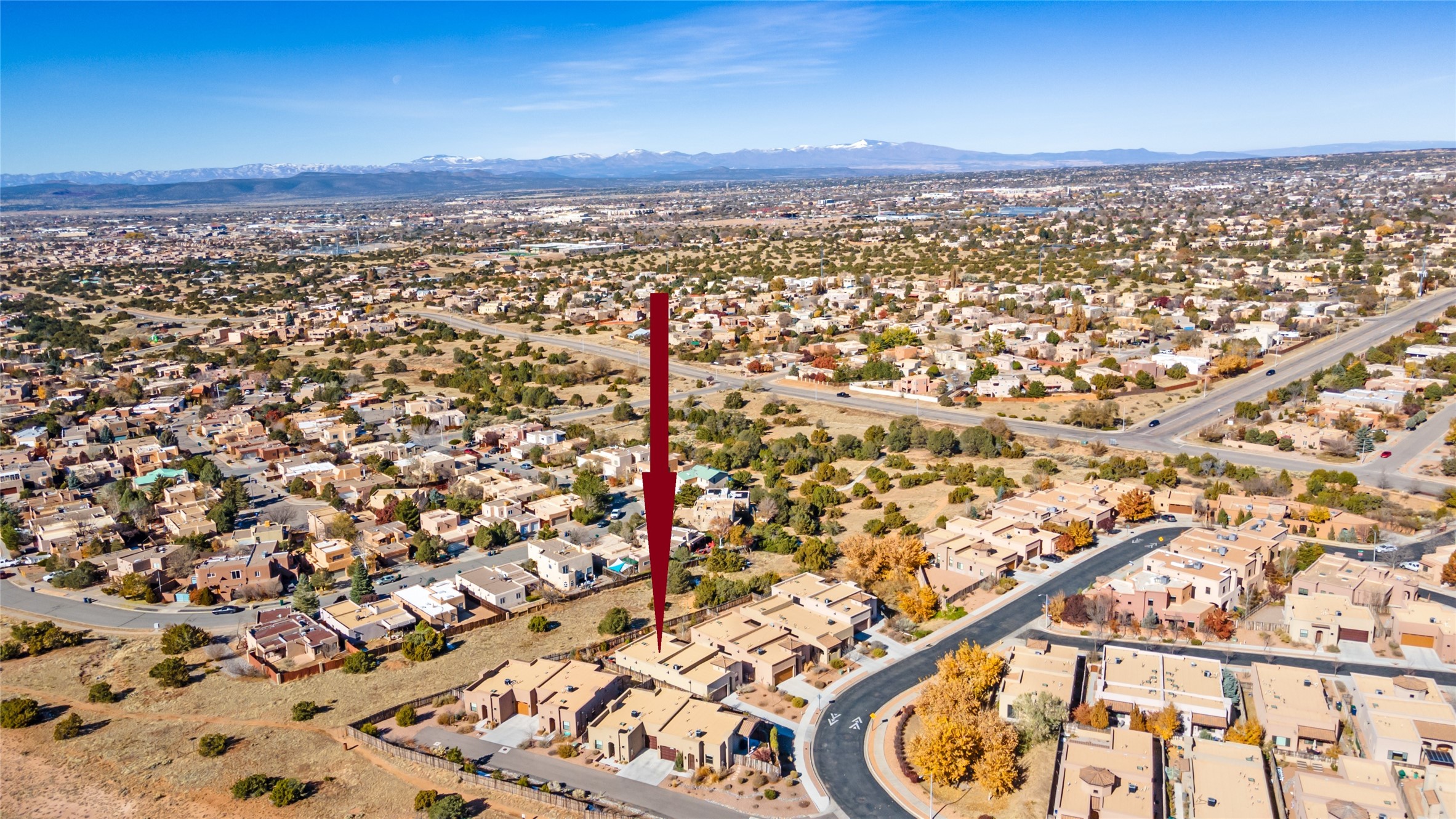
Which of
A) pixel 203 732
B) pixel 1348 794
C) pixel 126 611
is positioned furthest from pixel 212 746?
pixel 1348 794

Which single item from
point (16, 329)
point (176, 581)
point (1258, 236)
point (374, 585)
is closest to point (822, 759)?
point (374, 585)

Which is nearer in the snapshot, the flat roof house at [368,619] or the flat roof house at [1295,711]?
the flat roof house at [1295,711]

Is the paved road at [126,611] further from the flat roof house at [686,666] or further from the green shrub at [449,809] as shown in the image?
the green shrub at [449,809]

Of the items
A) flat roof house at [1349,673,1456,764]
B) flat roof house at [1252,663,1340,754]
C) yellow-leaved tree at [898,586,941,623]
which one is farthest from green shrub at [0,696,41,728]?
flat roof house at [1349,673,1456,764]

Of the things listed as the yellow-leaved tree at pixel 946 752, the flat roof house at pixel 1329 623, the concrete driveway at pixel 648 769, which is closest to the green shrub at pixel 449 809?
the concrete driveway at pixel 648 769

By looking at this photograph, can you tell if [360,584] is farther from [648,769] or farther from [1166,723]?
[1166,723]
